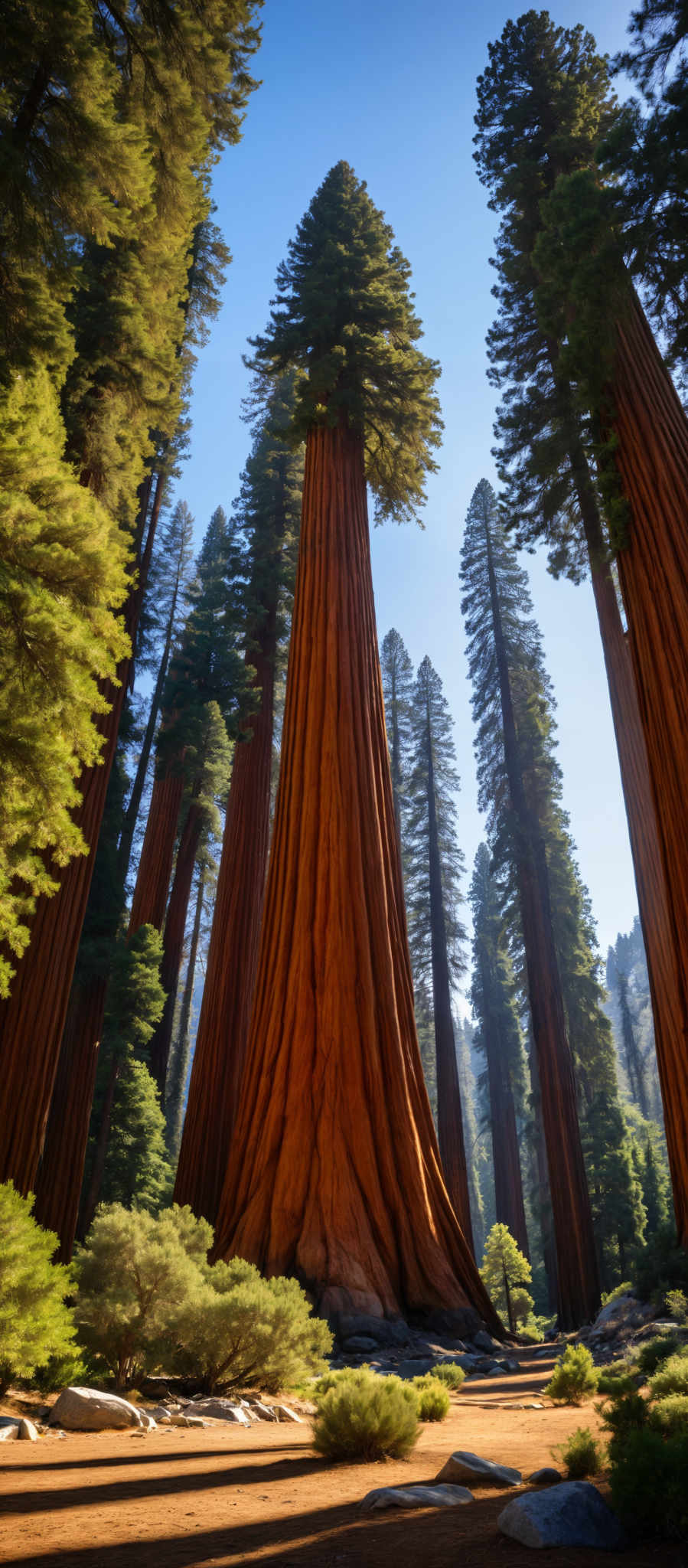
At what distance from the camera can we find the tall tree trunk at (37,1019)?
7.06 m

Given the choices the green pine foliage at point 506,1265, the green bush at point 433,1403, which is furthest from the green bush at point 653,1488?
the green pine foliage at point 506,1265

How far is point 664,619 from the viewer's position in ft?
25.3

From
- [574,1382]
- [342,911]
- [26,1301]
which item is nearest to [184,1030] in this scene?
[342,911]

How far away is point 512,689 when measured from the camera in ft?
76.5

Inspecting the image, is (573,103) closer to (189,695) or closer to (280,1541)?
(189,695)

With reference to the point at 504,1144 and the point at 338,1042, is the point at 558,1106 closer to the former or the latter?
the point at 338,1042

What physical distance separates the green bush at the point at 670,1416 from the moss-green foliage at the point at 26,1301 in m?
2.93

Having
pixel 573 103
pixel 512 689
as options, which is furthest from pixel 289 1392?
pixel 512 689

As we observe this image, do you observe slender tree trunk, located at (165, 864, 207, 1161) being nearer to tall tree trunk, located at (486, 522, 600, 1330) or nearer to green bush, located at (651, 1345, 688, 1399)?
tall tree trunk, located at (486, 522, 600, 1330)

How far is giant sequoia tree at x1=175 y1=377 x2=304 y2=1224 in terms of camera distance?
1295cm

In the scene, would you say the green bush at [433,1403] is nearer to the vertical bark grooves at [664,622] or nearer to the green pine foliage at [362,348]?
the vertical bark grooves at [664,622]

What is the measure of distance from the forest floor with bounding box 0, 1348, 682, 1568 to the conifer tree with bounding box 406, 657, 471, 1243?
18.0 m

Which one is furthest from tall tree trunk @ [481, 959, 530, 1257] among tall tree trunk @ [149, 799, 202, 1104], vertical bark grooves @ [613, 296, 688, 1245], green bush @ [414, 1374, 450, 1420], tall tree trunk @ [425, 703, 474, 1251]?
green bush @ [414, 1374, 450, 1420]

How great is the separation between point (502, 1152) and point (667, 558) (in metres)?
27.2
